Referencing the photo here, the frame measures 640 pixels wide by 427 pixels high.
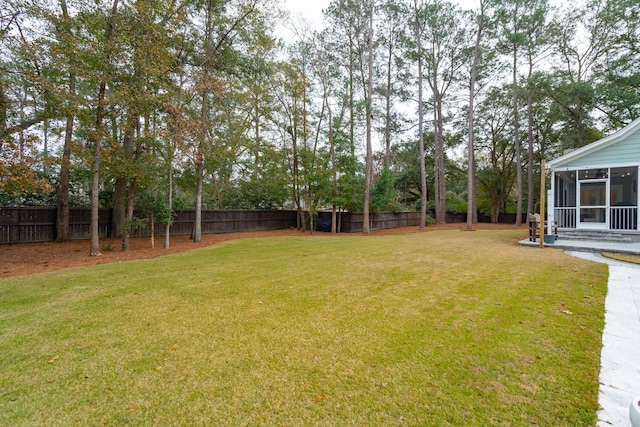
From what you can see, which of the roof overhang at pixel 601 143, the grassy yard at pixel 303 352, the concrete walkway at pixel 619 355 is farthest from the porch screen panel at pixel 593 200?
the grassy yard at pixel 303 352

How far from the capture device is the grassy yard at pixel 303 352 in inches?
66.3

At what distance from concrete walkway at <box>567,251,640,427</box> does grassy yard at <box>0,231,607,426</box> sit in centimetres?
7

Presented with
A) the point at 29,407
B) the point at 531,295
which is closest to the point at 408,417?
the point at 29,407

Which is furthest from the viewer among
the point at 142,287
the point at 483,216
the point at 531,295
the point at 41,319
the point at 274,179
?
the point at 483,216

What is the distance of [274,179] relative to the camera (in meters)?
15.3

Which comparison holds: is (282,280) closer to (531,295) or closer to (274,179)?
(531,295)

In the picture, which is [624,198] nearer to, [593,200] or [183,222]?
[593,200]

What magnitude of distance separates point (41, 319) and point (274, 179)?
1260 centimetres

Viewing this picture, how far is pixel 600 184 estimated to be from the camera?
10.4m

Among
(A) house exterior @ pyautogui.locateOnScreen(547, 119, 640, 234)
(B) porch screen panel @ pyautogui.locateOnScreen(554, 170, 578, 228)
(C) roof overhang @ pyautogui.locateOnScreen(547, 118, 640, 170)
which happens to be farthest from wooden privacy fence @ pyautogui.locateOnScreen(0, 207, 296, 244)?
(B) porch screen panel @ pyautogui.locateOnScreen(554, 170, 578, 228)

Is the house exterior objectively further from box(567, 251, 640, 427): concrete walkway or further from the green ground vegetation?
box(567, 251, 640, 427): concrete walkway

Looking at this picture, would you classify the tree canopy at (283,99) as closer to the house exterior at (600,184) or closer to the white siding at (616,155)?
the house exterior at (600,184)

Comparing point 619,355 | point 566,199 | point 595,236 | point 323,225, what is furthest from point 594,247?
point 323,225

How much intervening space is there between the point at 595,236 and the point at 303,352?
11.5m
